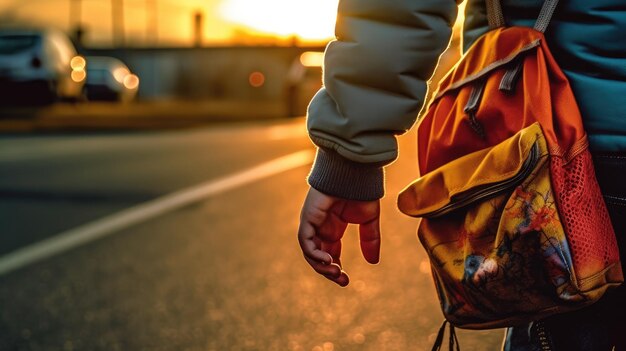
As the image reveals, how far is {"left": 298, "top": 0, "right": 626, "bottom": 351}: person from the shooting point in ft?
5.56

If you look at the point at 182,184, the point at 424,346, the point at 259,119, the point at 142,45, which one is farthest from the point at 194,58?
the point at 424,346

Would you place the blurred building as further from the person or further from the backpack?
the backpack

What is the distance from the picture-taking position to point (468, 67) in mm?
1840

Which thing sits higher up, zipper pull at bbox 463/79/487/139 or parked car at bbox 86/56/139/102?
zipper pull at bbox 463/79/487/139

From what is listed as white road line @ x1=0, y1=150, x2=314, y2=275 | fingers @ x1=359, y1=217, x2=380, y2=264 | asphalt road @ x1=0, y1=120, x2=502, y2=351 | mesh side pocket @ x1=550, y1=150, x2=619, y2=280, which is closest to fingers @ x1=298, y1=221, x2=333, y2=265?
fingers @ x1=359, y1=217, x2=380, y2=264

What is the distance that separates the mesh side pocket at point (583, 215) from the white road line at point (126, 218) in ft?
14.3

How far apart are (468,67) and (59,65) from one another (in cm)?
2187

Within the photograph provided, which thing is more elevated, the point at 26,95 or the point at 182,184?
the point at 182,184

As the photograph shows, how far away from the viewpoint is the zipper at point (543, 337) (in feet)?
5.80

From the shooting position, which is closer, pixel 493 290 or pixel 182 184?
pixel 493 290

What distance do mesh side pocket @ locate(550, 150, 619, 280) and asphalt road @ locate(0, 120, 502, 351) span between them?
245cm

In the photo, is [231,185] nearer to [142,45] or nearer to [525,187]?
[525,187]

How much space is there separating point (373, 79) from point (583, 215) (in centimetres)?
44

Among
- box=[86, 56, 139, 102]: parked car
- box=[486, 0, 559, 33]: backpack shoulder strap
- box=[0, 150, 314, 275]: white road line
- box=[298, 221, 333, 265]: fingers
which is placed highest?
box=[486, 0, 559, 33]: backpack shoulder strap
